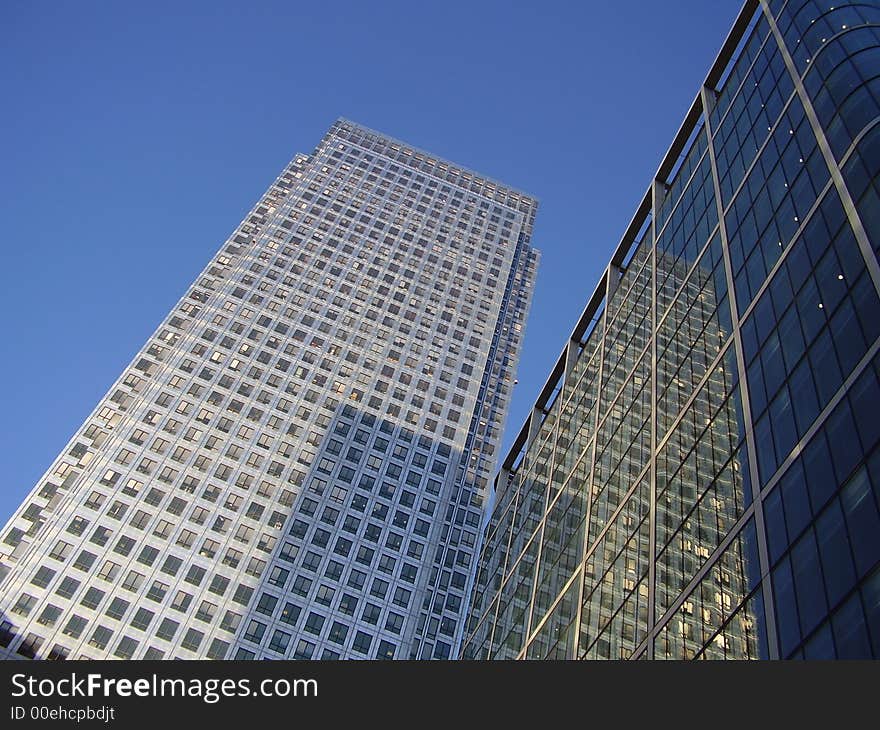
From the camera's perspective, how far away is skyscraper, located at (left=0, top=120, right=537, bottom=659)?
78438 mm

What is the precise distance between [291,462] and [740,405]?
224ft

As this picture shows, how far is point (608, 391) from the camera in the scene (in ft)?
174

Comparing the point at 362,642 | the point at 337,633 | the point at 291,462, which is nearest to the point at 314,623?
the point at 337,633

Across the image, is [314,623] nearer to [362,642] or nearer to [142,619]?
[362,642]

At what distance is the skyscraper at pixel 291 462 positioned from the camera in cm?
7844

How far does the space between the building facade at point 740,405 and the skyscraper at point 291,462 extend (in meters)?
31.0

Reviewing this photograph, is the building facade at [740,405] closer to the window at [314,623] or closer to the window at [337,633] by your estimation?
the window at [337,633]

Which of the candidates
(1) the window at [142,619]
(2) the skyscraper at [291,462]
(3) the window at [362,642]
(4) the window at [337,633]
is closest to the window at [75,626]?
(2) the skyscraper at [291,462]

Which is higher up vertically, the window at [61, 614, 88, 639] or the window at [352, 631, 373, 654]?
the window at [61, 614, 88, 639]

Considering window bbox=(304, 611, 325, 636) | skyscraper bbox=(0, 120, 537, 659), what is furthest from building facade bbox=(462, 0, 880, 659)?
skyscraper bbox=(0, 120, 537, 659)

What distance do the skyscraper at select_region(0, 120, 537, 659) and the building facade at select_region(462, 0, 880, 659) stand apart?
3104cm

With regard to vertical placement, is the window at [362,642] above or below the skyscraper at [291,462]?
below

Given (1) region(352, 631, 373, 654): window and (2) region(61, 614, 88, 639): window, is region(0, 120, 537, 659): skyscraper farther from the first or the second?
(1) region(352, 631, 373, 654): window

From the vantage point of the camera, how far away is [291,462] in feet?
308
